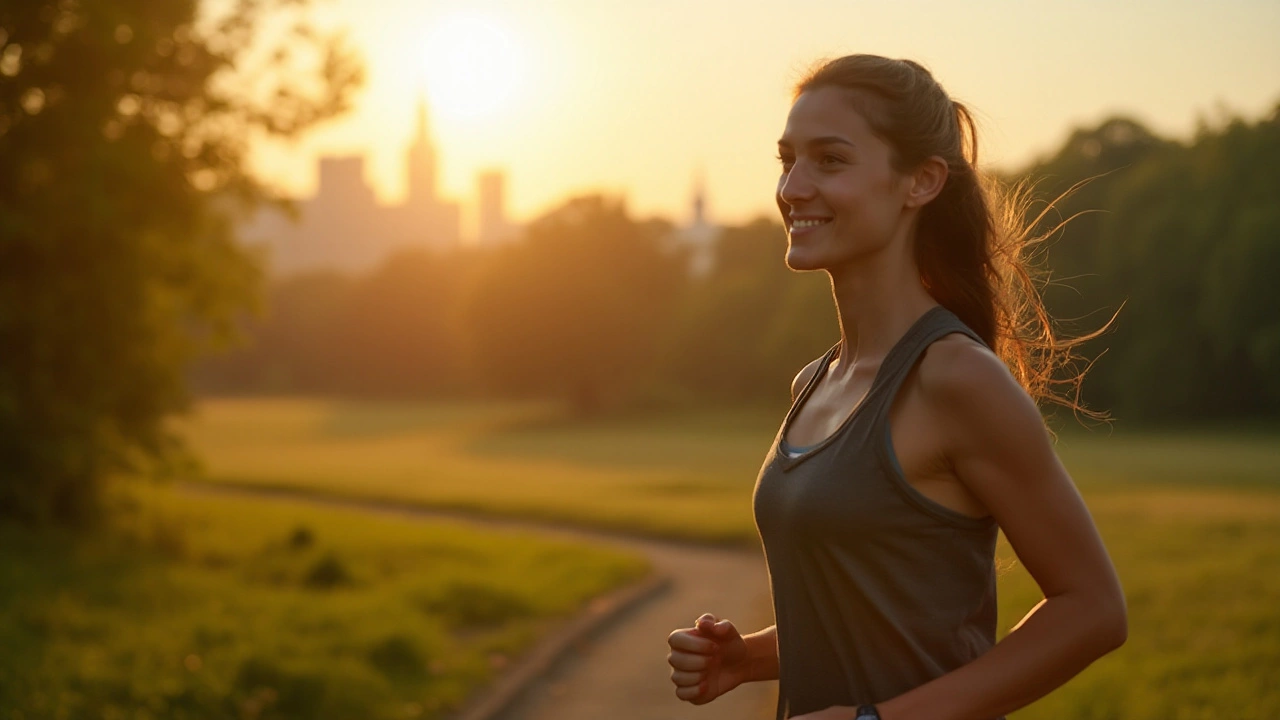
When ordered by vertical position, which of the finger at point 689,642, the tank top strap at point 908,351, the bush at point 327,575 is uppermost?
the bush at point 327,575

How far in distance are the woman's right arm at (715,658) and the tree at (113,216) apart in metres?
12.1

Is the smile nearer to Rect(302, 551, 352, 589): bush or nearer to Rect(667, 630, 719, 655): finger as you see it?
Rect(667, 630, 719, 655): finger

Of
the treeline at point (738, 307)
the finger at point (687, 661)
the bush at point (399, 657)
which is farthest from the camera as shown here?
the treeline at point (738, 307)

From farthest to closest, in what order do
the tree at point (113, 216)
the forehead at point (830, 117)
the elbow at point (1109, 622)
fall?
the tree at point (113, 216) < the forehead at point (830, 117) < the elbow at point (1109, 622)

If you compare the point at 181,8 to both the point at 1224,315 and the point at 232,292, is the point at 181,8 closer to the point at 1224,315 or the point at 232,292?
the point at 232,292

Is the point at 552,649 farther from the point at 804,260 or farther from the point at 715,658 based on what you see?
the point at 804,260

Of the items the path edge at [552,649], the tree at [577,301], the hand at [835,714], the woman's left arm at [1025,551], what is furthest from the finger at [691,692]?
the tree at [577,301]

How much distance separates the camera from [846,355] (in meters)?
2.42

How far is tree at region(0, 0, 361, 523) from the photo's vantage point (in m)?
13.3

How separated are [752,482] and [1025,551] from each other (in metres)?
27.2

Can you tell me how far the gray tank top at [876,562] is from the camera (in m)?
2.01

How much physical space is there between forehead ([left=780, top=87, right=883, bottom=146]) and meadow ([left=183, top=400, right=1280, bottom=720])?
1055 millimetres

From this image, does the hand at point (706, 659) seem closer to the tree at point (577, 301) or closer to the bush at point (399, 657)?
the bush at point (399, 657)

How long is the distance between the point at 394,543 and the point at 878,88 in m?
16.1
